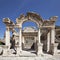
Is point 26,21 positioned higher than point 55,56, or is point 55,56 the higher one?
point 26,21

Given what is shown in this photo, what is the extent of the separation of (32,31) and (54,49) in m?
13.2

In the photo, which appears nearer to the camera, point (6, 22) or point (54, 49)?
point (54, 49)

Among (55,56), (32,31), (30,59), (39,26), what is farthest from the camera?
(32,31)

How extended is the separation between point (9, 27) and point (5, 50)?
134 inches

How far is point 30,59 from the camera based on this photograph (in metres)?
13.6

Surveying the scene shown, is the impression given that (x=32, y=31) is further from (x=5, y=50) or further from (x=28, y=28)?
Result: (x=5, y=50)

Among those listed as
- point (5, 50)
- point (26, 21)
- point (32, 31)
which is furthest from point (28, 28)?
point (5, 50)

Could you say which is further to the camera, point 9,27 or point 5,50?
point 9,27

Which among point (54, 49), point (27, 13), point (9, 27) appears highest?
point (27, 13)

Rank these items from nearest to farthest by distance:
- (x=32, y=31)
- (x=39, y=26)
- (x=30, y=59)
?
(x=30, y=59) < (x=39, y=26) < (x=32, y=31)

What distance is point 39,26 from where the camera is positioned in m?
16.8

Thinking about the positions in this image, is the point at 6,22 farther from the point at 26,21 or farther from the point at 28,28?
the point at 28,28

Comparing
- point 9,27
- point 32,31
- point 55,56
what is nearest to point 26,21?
point 9,27

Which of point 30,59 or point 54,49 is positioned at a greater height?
point 54,49
